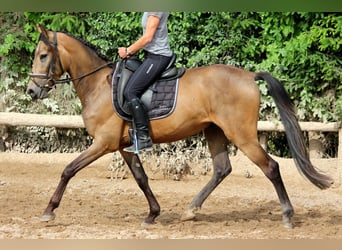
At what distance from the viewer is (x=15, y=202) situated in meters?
6.97

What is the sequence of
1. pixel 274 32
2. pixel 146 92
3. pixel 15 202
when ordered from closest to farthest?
pixel 146 92 → pixel 15 202 → pixel 274 32

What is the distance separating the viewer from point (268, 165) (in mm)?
5613

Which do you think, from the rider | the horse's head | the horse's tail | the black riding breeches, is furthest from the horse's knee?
the horse's head

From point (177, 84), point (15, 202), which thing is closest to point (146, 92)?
point (177, 84)

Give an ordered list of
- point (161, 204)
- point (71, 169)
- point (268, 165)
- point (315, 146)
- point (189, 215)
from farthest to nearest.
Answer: point (315, 146)
point (161, 204)
point (189, 215)
point (268, 165)
point (71, 169)

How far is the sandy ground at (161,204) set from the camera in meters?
5.44

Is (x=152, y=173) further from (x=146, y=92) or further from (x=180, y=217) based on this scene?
(x=146, y=92)

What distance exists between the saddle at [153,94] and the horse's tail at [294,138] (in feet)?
2.89

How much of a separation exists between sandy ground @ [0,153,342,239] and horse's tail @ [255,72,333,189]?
19.6 inches

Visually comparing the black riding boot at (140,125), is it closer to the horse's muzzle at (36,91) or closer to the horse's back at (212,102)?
the horse's back at (212,102)

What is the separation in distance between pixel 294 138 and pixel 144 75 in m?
1.62

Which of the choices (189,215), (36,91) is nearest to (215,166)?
(189,215)

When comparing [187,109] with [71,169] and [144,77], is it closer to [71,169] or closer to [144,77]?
[144,77]
